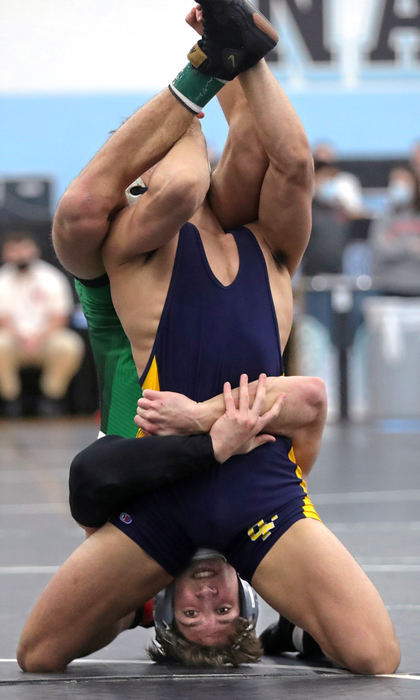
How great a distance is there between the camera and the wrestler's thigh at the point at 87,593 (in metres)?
3.01

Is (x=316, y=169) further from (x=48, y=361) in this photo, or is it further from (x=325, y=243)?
(x=48, y=361)

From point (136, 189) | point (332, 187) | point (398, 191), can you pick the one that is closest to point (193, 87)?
point (136, 189)

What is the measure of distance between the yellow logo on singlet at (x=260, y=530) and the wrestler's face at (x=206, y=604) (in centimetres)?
13

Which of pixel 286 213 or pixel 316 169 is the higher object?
pixel 316 169

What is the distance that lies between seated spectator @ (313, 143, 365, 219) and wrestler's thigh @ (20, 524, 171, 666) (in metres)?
7.56

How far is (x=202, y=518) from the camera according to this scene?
9.95ft

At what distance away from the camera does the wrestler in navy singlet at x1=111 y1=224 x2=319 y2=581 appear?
3033 mm

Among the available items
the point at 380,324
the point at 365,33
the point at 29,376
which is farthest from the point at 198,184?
the point at 365,33

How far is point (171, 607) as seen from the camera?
10.2ft

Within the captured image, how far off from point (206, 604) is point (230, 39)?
1.32 metres

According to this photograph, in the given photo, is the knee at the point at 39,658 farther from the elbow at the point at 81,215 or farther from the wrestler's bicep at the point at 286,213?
the wrestler's bicep at the point at 286,213

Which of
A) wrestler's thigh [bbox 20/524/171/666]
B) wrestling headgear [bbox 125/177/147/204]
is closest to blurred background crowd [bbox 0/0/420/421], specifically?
wrestling headgear [bbox 125/177/147/204]

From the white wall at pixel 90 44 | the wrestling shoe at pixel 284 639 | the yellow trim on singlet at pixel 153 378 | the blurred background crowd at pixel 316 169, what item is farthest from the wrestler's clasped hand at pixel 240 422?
the white wall at pixel 90 44

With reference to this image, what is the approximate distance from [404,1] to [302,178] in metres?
11.4
